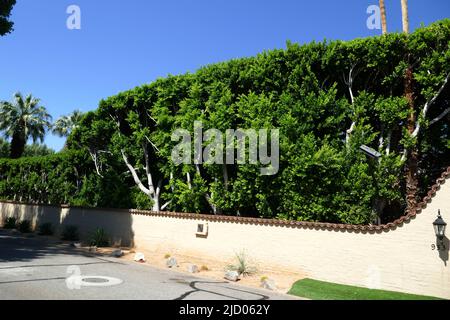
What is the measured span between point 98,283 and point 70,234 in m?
13.8

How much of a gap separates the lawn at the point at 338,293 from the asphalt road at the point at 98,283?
0.83 m

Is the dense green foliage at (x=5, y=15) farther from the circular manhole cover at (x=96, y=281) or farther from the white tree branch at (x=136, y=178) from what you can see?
the circular manhole cover at (x=96, y=281)

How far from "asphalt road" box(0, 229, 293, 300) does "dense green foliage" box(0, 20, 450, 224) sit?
441cm

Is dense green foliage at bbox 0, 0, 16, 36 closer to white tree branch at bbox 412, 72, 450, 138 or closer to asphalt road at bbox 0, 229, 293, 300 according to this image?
asphalt road at bbox 0, 229, 293, 300

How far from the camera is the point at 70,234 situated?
22.5m

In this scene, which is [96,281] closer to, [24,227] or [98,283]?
[98,283]

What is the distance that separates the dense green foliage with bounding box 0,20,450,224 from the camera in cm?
1367

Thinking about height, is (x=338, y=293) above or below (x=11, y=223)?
below

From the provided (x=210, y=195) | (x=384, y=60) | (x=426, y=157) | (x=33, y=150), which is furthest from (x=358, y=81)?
(x=33, y=150)

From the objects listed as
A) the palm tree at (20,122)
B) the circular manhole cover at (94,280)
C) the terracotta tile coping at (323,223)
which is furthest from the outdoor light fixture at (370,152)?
the palm tree at (20,122)

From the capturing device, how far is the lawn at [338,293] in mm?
10539

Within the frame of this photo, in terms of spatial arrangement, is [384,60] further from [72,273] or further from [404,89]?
[72,273]

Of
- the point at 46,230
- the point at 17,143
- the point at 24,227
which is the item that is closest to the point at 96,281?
the point at 46,230

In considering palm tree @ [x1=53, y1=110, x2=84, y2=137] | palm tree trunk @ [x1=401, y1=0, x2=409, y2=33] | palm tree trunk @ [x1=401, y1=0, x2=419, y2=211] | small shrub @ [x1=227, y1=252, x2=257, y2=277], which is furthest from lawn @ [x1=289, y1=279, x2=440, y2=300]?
palm tree @ [x1=53, y1=110, x2=84, y2=137]
